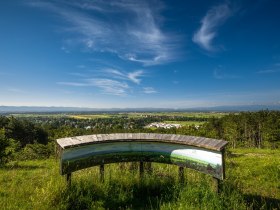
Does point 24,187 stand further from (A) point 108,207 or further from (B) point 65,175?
(A) point 108,207

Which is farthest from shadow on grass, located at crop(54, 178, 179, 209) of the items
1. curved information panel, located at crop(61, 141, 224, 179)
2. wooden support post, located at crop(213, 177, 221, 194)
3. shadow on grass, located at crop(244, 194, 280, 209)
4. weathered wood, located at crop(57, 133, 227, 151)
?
shadow on grass, located at crop(244, 194, 280, 209)

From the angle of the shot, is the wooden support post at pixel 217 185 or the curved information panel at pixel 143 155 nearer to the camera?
the wooden support post at pixel 217 185

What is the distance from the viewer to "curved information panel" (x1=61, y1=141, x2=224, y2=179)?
6.55m

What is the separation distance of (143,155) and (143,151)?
0.43 feet

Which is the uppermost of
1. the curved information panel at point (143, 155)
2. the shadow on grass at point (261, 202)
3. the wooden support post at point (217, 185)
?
the curved information panel at point (143, 155)

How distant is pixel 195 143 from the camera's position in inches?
272

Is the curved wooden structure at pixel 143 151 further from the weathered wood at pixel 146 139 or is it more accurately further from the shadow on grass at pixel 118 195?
the shadow on grass at pixel 118 195

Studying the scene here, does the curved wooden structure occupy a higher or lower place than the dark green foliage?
higher

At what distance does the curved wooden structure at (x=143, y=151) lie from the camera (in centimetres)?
652

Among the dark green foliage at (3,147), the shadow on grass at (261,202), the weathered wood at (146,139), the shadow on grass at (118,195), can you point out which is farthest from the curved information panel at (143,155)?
the dark green foliage at (3,147)

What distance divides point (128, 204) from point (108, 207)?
0.61m

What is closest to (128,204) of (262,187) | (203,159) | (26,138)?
(203,159)

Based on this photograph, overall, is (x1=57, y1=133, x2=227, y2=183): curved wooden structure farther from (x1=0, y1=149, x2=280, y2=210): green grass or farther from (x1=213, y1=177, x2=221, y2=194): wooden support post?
(x1=0, y1=149, x2=280, y2=210): green grass

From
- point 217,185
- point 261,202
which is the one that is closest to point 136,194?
point 217,185
